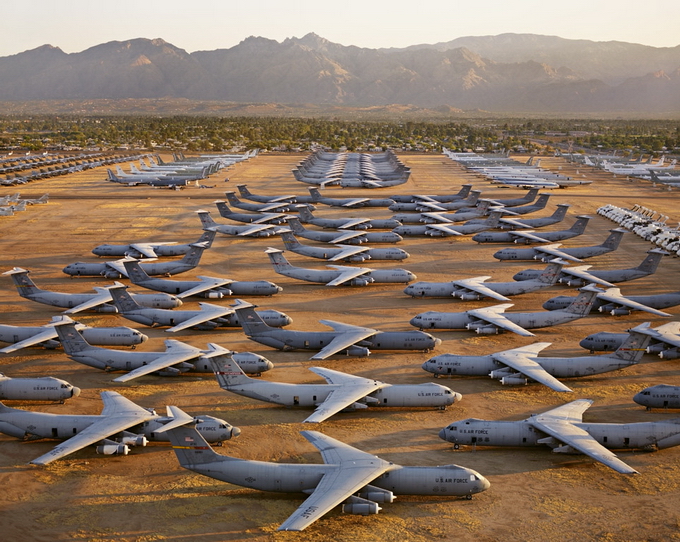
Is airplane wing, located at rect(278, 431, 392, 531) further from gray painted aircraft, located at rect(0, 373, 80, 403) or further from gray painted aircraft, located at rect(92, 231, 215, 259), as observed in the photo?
gray painted aircraft, located at rect(92, 231, 215, 259)

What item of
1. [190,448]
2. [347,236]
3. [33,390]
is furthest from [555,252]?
[33,390]

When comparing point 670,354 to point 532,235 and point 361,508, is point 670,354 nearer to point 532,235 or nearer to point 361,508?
point 361,508

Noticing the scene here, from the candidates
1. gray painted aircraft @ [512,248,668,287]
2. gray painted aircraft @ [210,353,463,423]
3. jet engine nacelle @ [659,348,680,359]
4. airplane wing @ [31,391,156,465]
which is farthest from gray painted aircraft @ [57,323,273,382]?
gray painted aircraft @ [512,248,668,287]

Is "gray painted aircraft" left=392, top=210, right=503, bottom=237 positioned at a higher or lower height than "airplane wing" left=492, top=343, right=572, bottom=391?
higher

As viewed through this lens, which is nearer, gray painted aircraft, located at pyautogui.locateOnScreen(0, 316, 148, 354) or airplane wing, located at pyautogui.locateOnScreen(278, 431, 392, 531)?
airplane wing, located at pyautogui.locateOnScreen(278, 431, 392, 531)

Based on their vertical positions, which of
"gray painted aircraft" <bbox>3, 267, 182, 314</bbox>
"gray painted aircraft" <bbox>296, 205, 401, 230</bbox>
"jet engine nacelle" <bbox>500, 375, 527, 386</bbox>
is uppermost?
"gray painted aircraft" <bbox>296, 205, 401, 230</bbox>

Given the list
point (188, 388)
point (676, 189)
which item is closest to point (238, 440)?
point (188, 388)

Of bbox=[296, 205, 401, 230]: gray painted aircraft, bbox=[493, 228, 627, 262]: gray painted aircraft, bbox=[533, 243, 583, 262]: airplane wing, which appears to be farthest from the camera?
bbox=[296, 205, 401, 230]: gray painted aircraft
